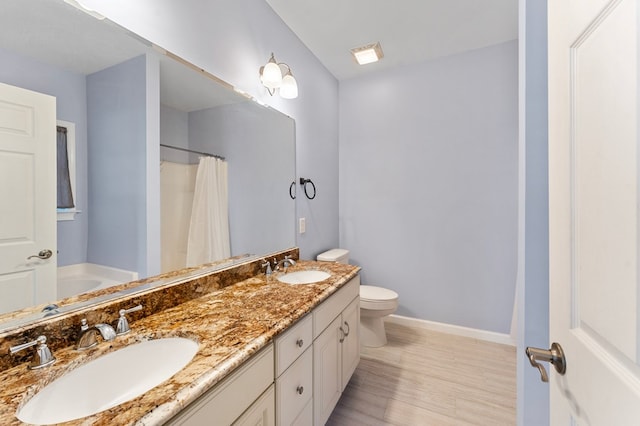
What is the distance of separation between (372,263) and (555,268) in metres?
2.26

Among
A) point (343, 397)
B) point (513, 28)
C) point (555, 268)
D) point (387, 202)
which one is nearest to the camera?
point (555, 268)

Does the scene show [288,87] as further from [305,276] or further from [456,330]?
[456,330]

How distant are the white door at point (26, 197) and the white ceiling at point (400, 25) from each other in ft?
5.41

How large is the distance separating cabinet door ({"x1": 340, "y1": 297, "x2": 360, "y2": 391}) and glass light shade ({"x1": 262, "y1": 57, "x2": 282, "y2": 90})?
1525mm

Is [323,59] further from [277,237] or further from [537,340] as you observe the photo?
[537,340]

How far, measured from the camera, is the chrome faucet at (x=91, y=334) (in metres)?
0.80

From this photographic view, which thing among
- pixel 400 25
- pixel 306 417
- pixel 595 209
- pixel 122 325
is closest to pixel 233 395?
pixel 122 325

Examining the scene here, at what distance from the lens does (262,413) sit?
0.88 metres

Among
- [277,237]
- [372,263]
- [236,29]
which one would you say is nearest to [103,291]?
[277,237]

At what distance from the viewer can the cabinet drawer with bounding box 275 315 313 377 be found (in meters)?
0.97

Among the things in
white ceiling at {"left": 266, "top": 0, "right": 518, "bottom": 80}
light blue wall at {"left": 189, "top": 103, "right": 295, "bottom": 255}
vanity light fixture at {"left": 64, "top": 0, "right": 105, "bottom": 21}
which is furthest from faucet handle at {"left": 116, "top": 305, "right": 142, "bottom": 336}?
white ceiling at {"left": 266, "top": 0, "right": 518, "bottom": 80}

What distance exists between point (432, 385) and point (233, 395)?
165 centimetres

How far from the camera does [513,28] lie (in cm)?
209

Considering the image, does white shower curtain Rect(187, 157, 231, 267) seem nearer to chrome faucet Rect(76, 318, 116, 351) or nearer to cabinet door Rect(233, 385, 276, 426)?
chrome faucet Rect(76, 318, 116, 351)
